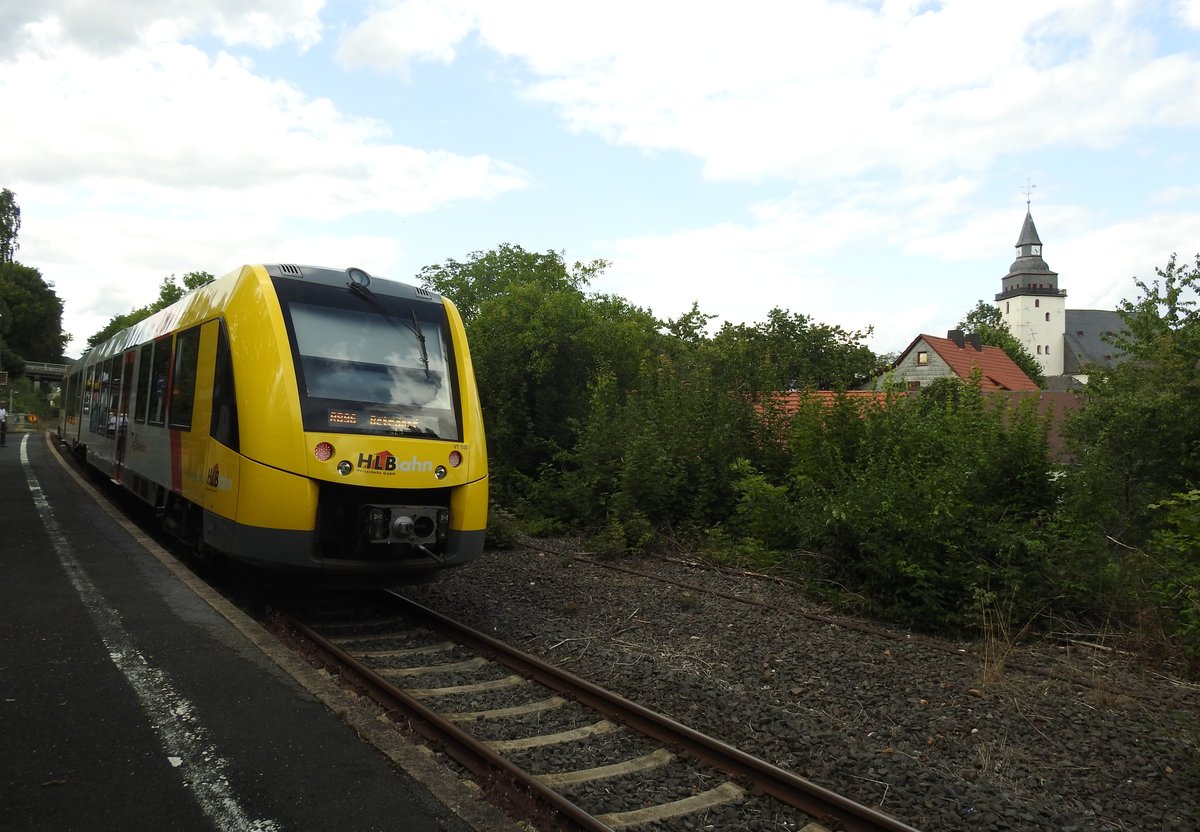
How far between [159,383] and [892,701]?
8.33 m

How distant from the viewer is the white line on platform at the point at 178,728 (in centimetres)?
401

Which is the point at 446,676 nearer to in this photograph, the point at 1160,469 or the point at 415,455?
the point at 415,455

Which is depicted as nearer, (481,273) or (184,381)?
(184,381)

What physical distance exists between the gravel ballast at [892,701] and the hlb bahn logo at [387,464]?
168 cm

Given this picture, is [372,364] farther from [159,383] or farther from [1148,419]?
[1148,419]

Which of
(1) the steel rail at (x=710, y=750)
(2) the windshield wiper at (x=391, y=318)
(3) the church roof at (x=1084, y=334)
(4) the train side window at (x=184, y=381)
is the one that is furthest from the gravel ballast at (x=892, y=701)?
(3) the church roof at (x=1084, y=334)

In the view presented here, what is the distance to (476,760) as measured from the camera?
4.86 meters

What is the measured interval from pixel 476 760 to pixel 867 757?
2.19 meters

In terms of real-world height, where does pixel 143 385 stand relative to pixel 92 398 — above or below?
above

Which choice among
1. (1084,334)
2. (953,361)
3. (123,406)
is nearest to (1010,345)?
(953,361)

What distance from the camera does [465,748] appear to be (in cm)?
500

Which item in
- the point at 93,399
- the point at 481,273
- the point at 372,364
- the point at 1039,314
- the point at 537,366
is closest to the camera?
the point at 372,364

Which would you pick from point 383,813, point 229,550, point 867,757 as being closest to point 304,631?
point 229,550

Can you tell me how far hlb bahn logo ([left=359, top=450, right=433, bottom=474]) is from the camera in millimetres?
7113
